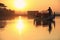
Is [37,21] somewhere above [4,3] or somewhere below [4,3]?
below

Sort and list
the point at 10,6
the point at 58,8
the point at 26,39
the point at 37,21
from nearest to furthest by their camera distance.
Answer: the point at 26,39 → the point at 37,21 → the point at 10,6 → the point at 58,8

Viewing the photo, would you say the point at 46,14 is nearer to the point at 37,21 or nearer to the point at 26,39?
the point at 37,21

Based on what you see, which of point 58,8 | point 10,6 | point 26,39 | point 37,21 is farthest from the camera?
point 58,8

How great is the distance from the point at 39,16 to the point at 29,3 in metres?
0.77

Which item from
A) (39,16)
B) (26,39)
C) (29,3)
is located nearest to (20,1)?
(29,3)

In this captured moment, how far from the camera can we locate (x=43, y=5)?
23.7 ft

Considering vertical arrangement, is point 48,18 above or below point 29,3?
below

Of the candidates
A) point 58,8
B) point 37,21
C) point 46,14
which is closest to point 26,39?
point 37,21

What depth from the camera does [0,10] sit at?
23.2ft

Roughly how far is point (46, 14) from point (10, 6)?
3.63 ft

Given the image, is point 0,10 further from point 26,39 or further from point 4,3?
point 26,39

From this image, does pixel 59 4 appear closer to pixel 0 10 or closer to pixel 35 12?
pixel 35 12

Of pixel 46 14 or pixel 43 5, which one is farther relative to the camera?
pixel 43 5

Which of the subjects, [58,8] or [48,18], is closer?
[48,18]
